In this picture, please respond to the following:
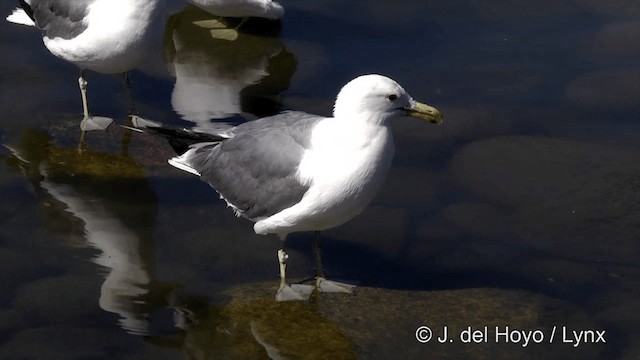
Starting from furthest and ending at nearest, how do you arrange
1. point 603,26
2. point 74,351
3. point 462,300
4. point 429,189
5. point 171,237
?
1. point 603,26
2. point 429,189
3. point 171,237
4. point 462,300
5. point 74,351

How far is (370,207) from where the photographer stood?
8.70 m

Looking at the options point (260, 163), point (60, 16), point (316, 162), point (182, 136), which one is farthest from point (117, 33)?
point (316, 162)

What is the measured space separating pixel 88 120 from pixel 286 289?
2.93 m

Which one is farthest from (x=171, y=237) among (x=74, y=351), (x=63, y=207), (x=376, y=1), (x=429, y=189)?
(x=376, y=1)

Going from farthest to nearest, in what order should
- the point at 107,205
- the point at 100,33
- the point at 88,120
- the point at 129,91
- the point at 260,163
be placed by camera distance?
the point at 129,91
the point at 88,120
the point at 100,33
the point at 107,205
the point at 260,163

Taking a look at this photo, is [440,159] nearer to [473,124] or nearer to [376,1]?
[473,124]

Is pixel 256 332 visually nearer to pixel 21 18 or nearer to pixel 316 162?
pixel 316 162

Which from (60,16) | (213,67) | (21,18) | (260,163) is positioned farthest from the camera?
(213,67)

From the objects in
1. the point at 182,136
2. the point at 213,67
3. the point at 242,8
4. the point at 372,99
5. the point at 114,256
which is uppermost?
the point at 242,8

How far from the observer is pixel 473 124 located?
32.2ft

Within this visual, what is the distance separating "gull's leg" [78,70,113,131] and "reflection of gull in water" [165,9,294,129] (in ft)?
2.24

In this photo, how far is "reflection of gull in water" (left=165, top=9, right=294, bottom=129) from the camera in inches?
396

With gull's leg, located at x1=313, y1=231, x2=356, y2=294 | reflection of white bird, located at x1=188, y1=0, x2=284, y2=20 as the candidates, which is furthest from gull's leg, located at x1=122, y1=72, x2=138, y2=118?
gull's leg, located at x1=313, y1=231, x2=356, y2=294

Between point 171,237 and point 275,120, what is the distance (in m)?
1.27
